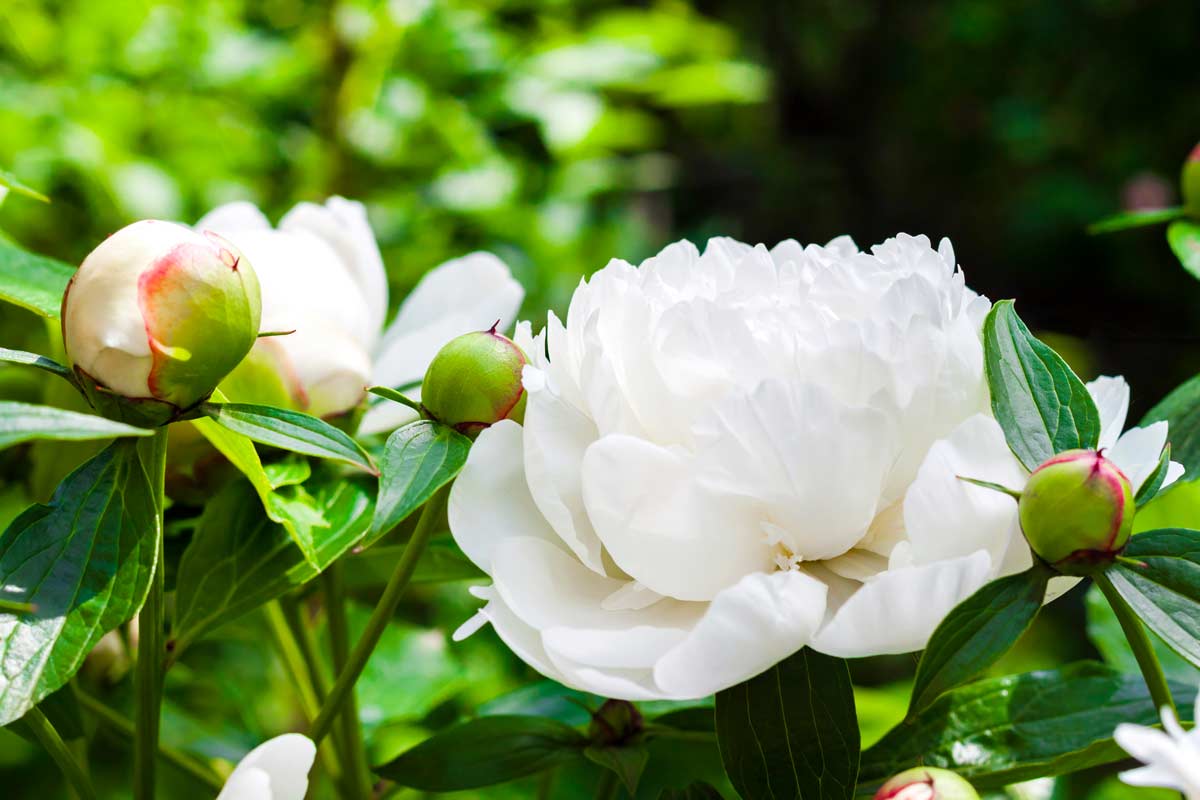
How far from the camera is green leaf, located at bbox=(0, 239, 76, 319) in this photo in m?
0.37

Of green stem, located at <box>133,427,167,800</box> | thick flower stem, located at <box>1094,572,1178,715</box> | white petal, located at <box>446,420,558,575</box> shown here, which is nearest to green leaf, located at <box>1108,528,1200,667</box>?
thick flower stem, located at <box>1094,572,1178,715</box>

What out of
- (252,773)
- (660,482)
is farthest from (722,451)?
(252,773)

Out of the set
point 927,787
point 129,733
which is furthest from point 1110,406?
point 129,733

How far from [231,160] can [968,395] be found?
2.62 ft

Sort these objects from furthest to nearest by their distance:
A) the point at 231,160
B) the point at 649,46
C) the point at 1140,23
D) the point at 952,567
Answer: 1. the point at 1140,23
2. the point at 649,46
3. the point at 231,160
4. the point at 952,567

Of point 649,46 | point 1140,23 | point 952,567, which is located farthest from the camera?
point 1140,23

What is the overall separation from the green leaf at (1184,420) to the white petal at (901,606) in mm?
152

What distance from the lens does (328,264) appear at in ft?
1.39

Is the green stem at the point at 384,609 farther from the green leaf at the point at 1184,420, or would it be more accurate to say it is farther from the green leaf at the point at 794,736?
the green leaf at the point at 1184,420

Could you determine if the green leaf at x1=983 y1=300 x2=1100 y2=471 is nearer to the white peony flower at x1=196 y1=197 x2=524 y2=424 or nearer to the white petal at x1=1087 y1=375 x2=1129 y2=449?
the white petal at x1=1087 y1=375 x2=1129 y2=449

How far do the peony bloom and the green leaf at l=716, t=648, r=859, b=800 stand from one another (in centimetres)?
2

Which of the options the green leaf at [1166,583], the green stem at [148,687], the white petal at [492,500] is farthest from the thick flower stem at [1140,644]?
the green stem at [148,687]

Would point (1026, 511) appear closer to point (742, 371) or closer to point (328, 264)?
point (742, 371)

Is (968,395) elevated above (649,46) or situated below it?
below
